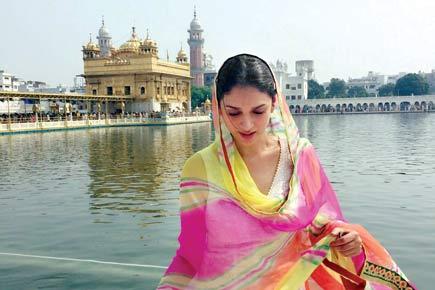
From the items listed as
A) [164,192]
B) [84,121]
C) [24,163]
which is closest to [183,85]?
[84,121]

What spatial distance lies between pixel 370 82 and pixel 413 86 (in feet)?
150

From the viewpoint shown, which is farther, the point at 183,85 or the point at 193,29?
the point at 193,29

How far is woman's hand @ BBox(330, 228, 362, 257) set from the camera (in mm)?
1722

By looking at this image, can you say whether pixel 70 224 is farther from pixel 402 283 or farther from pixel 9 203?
pixel 402 283

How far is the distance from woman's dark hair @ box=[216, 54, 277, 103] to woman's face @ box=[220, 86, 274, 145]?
2 cm

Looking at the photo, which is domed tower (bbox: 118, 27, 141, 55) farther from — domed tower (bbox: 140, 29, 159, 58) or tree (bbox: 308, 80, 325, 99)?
tree (bbox: 308, 80, 325, 99)

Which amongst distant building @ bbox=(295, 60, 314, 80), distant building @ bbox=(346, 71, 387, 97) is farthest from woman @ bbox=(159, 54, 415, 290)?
distant building @ bbox=(346, 71, 387, 97)

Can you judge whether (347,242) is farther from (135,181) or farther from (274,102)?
(135,181)

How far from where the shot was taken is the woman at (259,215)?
5.64 feet

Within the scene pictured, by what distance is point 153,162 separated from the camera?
1394 cm

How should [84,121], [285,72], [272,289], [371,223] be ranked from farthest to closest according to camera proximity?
[285,72] → [84,121] → [371,223] → [272,289]

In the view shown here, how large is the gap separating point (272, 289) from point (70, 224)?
5.16 meters

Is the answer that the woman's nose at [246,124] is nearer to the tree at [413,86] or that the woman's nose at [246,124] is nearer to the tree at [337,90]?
the tree at [413,86]

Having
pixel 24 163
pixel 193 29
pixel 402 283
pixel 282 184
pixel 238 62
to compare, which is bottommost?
pixel 24 163
